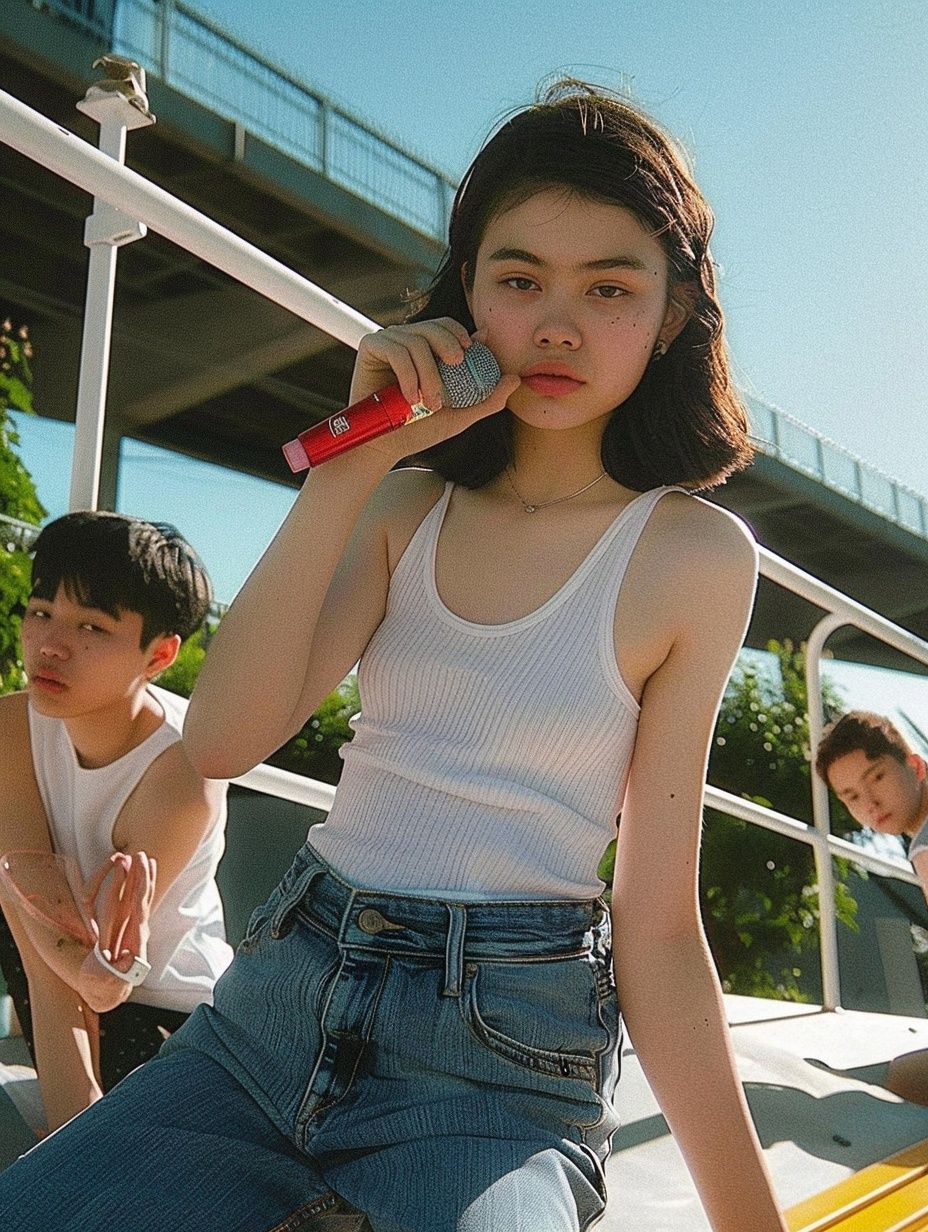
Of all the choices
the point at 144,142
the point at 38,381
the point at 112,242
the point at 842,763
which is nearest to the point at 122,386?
the point at 144,142

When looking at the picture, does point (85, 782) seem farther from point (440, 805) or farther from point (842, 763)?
point (842, 763)

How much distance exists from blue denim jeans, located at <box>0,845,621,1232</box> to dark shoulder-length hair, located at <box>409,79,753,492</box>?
0.41m

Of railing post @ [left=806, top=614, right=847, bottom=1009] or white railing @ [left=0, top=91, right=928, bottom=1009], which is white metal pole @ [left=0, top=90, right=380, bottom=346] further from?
railing post @ [left=806, top=614, right=847, bottom=1009]

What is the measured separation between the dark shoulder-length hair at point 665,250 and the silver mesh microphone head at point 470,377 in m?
0.11

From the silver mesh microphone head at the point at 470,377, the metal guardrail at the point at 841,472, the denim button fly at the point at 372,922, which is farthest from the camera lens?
the metal guardrail at the point at 841,472

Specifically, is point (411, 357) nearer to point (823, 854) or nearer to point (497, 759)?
point (497, 759)

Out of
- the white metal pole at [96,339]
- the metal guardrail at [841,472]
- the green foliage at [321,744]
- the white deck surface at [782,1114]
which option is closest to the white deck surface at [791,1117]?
the white deck surface at [782,1114]

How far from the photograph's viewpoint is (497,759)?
884 millimetres

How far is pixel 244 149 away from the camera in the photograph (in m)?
7.92

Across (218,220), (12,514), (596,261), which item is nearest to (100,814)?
(596,261)

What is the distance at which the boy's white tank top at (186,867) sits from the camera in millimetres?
1014

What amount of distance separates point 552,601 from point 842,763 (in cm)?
171

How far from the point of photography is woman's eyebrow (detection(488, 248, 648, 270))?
92cm

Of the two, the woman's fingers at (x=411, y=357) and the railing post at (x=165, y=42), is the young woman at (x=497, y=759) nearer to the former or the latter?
the woman's fingers at (x=411, y=357)
